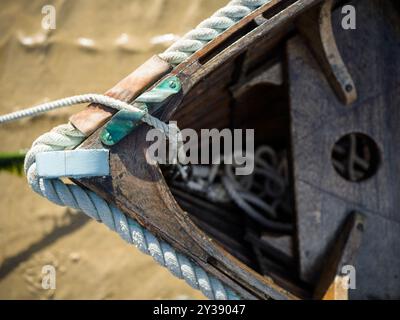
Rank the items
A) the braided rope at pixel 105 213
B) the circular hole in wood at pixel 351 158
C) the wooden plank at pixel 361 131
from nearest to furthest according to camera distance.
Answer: the braided rope at pixel 105 213, the wooden plank at pixel 361 131, the circular hole in wood at pixel 351 158

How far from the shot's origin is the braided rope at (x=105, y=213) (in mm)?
1220

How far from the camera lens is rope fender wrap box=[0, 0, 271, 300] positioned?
4.00 feet

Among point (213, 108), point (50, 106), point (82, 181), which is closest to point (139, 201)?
point (82, 181)

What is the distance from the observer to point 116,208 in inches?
51.1

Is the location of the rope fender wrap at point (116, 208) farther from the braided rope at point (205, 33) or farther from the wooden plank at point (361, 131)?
the wooden plank at point (361, 131)

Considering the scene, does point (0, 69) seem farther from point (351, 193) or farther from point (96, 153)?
point (351, 193)

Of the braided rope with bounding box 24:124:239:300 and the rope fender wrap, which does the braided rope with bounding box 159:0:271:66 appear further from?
the braided rope with bounding box 24:124:239:300

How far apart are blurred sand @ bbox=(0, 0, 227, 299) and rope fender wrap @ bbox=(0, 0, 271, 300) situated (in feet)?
3.01

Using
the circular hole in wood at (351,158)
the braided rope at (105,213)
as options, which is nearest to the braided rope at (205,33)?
the braided rope at (105,213)

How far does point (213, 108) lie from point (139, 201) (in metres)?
0.80

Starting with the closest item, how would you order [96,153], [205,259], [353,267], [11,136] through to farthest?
[96,153] → [205,259] → [353,267] → [11,136]

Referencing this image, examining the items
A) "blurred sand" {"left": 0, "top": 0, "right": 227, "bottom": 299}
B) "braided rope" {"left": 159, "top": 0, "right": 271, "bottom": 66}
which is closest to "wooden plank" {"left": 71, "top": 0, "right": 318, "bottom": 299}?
"braided rope" {"left": 159, "top": 0, "right": 271, "bottom": 66}

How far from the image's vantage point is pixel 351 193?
174 centimetres

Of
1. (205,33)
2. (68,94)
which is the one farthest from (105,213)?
(68,94)
